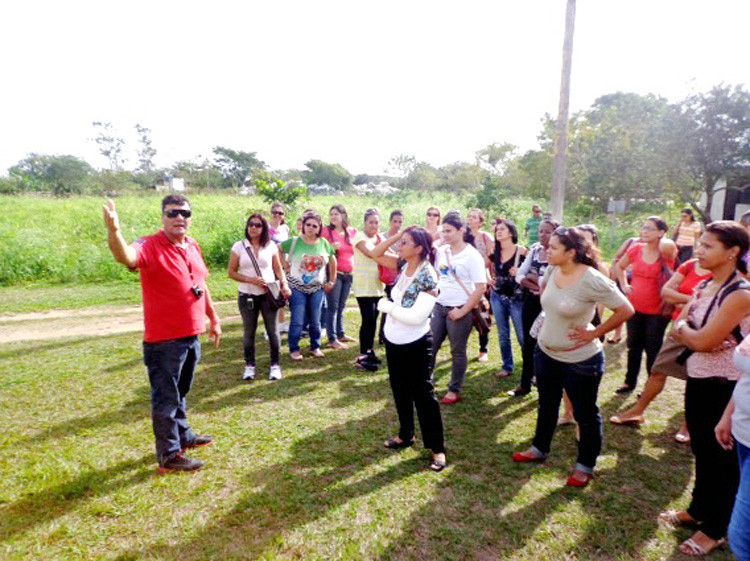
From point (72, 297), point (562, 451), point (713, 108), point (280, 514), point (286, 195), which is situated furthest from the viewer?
point (713, 108)

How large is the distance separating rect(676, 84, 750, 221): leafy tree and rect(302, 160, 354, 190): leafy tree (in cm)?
5858

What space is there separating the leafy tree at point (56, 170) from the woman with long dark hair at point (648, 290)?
52.7 metres

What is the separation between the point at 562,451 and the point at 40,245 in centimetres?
1441

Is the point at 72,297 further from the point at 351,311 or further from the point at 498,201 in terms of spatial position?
the point at 498,201

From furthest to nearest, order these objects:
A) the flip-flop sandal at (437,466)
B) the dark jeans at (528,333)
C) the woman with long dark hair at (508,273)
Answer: the woman with long dark hair at (508,273) → the dark jeans at (528,333) → the flip-flop sandal at (437,466)

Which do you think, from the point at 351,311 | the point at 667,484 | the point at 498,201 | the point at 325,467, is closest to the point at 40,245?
the point at 351,311

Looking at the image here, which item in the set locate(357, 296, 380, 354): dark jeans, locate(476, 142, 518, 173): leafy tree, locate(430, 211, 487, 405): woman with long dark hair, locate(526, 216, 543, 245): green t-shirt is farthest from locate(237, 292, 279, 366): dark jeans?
locate(476, 142, 518, 173): leafy tree

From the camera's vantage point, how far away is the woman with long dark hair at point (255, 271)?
507 centimetres

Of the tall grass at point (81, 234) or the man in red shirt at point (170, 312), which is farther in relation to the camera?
the tall grass at point (81, 234)

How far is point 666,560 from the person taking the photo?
2627 millimetres

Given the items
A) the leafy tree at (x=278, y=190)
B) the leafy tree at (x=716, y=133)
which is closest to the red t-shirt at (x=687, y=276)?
the leafy tree at (x=278, y=190)

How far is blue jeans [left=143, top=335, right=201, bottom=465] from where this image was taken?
328 cm

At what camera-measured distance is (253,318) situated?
5.22 meters

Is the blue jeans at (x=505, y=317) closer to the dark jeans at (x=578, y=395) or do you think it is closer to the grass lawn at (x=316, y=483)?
the grass lawn at (x=316, y=483)
